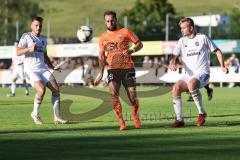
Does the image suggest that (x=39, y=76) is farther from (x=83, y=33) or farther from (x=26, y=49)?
(x=83, y=33)

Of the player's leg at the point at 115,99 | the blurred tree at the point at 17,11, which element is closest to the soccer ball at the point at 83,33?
the player's leg at the point at 115,99

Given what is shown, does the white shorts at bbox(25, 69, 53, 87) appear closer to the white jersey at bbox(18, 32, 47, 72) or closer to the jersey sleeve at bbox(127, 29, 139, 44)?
the white jersey at bbox(18, 32, 47, 72)

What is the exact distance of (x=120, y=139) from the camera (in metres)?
16.1

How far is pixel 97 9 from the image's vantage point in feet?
541

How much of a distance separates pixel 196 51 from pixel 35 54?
3.74m

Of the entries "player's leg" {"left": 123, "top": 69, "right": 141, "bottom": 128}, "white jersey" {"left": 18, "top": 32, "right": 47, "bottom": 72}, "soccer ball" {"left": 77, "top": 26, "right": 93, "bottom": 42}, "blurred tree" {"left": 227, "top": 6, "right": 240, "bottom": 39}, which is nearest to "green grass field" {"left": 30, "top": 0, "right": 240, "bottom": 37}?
"blurred tree" {"left": 227, "top": 6, "right": 240, "bottom": 39}

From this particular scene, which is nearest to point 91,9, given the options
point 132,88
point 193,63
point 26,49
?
point 26,49

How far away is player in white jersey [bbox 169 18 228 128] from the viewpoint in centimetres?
1925

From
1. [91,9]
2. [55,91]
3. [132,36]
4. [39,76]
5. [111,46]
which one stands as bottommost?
[55,91]

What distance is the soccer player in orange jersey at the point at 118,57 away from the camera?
18641mm

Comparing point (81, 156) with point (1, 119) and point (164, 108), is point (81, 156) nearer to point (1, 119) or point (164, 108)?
point (1, 119)

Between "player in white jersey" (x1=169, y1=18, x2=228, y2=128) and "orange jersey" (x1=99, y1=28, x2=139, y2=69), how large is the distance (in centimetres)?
102

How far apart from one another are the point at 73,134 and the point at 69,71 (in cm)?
3658

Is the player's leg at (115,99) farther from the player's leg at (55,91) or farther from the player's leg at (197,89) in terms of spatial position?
the player's leg at (55,91)
